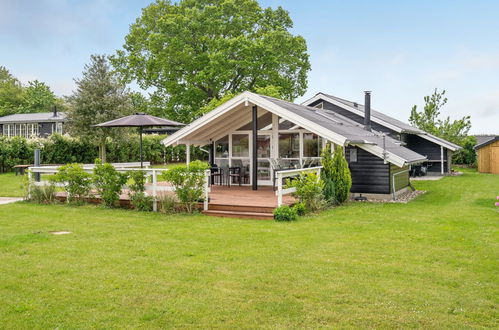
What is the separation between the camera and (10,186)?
17875 mm

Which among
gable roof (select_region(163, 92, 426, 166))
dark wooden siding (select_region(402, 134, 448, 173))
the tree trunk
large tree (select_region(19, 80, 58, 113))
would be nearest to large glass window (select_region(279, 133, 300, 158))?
gable roof (select_region(163, 92, 426, 166))

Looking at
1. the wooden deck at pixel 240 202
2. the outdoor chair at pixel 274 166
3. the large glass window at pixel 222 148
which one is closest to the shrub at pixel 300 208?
the wooden deck at pixel 240 202

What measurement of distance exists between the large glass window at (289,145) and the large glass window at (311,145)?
235 millimetres

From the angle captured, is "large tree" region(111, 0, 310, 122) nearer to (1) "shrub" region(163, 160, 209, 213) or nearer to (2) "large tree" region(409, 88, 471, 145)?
(2) "large tree" region(409, 88, 471, 145)

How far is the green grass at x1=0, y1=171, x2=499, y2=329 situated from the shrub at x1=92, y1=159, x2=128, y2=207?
1872mm

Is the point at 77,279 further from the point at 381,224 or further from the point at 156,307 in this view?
the point at 381,224

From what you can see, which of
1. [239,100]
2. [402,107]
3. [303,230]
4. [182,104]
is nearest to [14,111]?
[182,104]

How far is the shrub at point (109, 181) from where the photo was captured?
39.4 ft

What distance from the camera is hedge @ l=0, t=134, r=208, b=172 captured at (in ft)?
79.0

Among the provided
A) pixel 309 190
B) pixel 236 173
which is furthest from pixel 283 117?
pixel 236 173

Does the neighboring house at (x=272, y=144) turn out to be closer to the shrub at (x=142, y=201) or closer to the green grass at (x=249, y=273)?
the shrub at (x=142, y=201)

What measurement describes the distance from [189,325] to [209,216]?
263 inches

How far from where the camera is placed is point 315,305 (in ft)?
15.5

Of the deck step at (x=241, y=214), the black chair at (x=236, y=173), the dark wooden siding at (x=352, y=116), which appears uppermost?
the dark wooden siding at (x=352, y=116)
